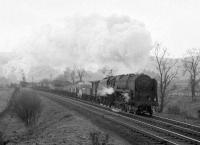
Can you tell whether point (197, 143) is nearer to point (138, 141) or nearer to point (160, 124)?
point (138, 141)

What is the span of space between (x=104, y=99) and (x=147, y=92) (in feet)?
30.3

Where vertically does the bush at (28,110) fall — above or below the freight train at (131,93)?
below

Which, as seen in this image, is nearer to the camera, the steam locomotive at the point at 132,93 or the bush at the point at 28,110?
the steam locomotive at the point at 132,93

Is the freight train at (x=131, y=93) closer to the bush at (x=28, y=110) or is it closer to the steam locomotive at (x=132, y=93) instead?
the steam locomotive at (x=132, y=93)

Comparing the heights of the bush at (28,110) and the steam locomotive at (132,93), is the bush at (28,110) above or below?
below

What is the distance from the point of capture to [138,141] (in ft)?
44.9

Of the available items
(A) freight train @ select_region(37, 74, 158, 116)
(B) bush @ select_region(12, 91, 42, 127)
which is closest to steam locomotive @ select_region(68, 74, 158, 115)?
(A) freight train @ select_region(37, 74, 158, 116)

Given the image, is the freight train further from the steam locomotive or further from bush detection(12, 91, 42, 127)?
bush detection(12, 91, 42, 127)

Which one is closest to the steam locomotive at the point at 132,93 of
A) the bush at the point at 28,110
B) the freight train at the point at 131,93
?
the freight train at the point at 131,93

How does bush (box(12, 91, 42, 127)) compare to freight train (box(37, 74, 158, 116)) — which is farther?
bush (box(12, 91, 42, 127))

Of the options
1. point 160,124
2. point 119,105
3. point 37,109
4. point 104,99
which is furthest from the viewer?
point 104,99

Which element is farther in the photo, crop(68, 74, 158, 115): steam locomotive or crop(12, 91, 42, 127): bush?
crop(12, 91, 42, 127): bush

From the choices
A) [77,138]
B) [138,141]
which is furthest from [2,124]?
[138,141]

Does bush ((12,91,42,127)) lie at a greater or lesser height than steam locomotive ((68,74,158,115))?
lesser
